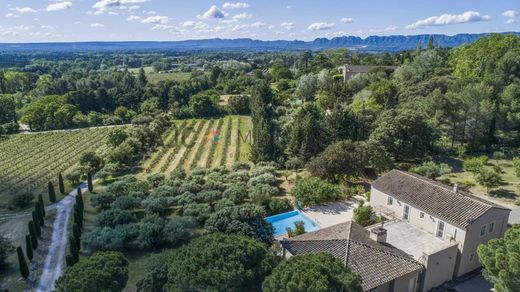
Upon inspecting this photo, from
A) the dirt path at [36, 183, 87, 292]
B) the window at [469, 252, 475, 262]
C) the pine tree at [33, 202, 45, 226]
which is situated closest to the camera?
the window at [469, 252, 475, 262]

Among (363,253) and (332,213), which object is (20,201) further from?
(363,253)

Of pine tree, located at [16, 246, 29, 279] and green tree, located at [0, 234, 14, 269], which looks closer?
pine tree, located at [16, 246, 29, 279]

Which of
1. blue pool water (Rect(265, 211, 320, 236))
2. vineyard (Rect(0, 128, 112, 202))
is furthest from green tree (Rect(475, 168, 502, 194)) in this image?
vineyard (Rect(0, 128, 112, 202))

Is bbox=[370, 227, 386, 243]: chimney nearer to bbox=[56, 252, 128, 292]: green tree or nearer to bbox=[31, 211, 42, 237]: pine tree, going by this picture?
bbox=[56, 252, 128, 292]: green tree

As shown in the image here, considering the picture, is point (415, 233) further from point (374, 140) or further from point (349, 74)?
point (349, 74)

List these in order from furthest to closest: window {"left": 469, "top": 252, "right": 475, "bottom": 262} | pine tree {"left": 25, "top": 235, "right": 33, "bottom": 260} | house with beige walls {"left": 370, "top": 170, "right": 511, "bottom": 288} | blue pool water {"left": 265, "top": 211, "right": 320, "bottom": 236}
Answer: blue pool water {"left": 265, "top": 211, "right": 320, "bottom": 236} → pine tree {"left": 25, "top": 235, "right": 33, "bottom": 260} → window {"left": 469, "top": 252, "right": 475, "bottom": 262} → house with beige walls {"left": 370, "top": 170, "right": 511, "bottom": 288}

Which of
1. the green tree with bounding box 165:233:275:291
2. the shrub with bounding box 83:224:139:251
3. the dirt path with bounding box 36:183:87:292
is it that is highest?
the green tree with bounding box 165:233:275:291

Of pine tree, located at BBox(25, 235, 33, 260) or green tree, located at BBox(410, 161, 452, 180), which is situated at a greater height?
green tree, located at BBox(410, 161, 452, 180)

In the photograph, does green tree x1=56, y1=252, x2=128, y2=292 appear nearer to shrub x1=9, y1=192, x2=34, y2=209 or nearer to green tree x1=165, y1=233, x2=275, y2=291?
green tree x1=165, y1=233, x2=275, y2=291
